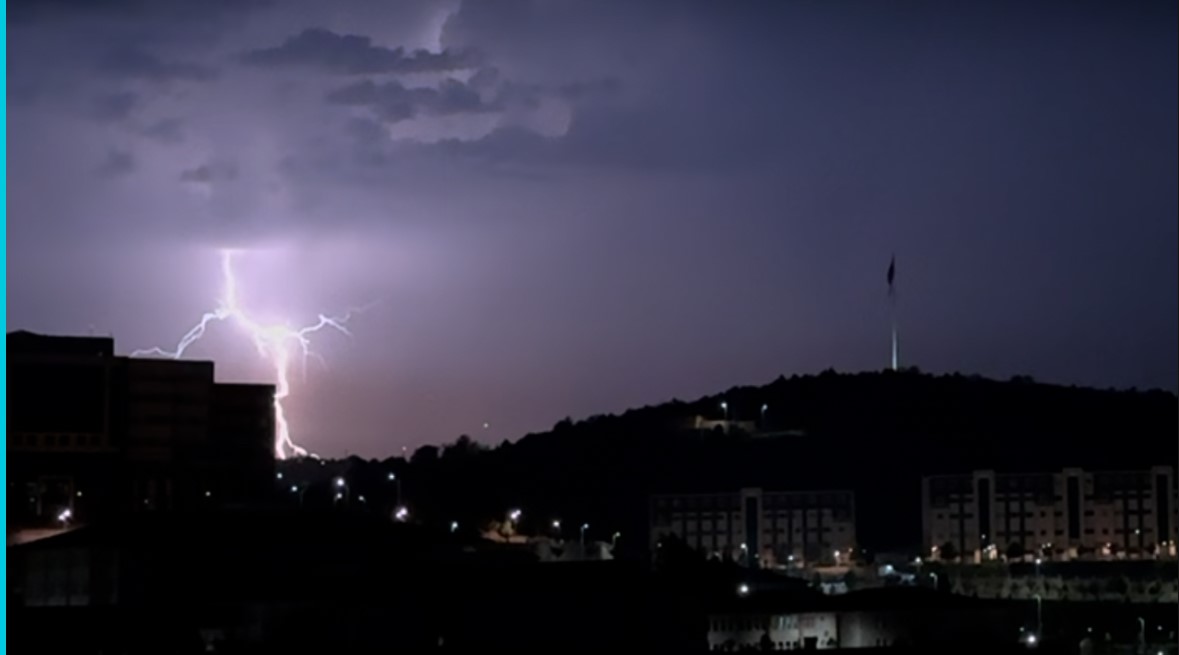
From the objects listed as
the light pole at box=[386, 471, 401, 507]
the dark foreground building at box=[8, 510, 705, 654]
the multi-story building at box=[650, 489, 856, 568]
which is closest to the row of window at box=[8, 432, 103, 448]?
the dark foreground building at box=[8, 510, 705, 654]

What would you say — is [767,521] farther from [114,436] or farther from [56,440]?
[56,440]

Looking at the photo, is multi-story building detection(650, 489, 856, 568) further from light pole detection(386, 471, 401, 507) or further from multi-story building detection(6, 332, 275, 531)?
multi-story building detection(6, 332, 275, 531)

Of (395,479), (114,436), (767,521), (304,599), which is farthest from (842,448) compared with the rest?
(304,599)

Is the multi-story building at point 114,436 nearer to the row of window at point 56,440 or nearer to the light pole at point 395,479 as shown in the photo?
the row of window at point 56,440

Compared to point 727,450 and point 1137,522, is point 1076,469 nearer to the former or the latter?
point 1137,522

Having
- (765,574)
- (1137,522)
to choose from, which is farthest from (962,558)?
(765,574)

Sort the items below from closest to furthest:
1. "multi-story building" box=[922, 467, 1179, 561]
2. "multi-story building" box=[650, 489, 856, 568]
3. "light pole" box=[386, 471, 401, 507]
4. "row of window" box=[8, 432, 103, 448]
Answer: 1. "row of window" box=[8, 432, 103, 448]
2. "light pole" box=[386, 471, 401, 507]
3. "multi-story building" box=[922, 467, 1179, 561]
4. "multi-story building" box=[650, 489, 856, 568]

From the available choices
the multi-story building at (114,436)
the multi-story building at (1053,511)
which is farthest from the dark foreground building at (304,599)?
the multi-story building at (1053,511)
